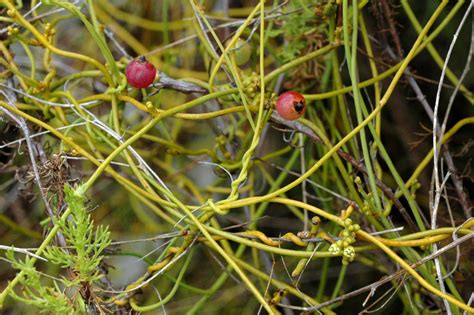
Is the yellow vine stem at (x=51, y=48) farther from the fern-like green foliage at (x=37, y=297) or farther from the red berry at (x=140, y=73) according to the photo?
the fern-like green foliage at (x=37, y=297)

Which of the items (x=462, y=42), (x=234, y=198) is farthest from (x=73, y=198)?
(x=462, y=42)

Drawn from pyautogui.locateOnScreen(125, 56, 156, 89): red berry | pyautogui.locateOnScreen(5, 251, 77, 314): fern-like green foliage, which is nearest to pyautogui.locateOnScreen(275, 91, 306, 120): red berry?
pyautogui.locateOnScreen(125, 56, 156, 89): red berry

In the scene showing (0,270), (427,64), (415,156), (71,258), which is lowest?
(0,270)

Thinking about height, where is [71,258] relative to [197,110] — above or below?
above

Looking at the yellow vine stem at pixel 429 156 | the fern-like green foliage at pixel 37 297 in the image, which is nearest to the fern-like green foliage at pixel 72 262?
the fern-like green foliage at pixel 37 297

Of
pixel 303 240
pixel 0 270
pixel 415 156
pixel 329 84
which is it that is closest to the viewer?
pixel 303 240

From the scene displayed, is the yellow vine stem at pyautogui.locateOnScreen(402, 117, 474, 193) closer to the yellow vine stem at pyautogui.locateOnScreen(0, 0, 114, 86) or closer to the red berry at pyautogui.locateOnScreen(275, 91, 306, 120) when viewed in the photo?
the red berry at pyautogui.locateOnScreen(275, 91, 306, 120)

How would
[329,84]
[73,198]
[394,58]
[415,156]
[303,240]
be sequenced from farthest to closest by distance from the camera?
[415,156], [329,84], [394,58], [303,240], [73,198]

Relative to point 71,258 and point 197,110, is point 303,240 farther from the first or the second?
point 197,110

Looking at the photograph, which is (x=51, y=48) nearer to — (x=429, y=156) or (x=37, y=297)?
(x=37, y=297)
